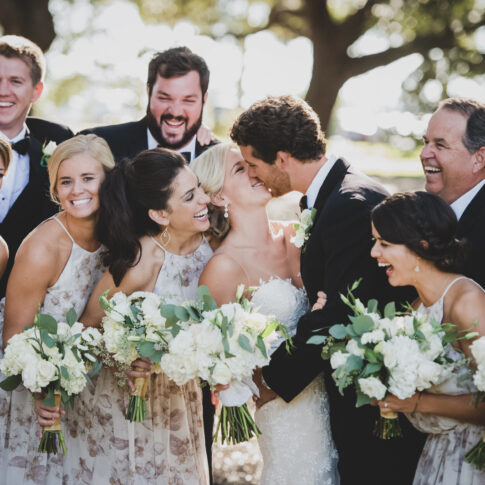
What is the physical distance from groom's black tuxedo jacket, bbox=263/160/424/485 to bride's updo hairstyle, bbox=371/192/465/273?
320 mm

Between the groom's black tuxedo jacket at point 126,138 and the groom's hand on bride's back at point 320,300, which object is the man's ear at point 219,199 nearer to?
the groom's hand on bride's back at point 320,300

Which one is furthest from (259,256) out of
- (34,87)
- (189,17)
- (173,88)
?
(189,17)

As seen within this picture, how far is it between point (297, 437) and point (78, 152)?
2.26m

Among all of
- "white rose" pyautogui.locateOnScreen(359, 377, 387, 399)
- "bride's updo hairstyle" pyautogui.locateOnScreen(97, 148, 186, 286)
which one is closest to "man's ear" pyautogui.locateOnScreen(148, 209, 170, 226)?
"bride's updo hairstyle" pyautogui.locateOnScreen(97, 148, 186, 286)

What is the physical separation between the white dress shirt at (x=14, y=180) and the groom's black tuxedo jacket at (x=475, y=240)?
3.29 m

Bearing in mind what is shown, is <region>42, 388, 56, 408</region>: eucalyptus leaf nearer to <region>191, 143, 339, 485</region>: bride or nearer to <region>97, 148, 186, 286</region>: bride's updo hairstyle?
<region>97, 148, 186, 286</region>: bride's updo hairstyle

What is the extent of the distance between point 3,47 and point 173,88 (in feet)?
4.51

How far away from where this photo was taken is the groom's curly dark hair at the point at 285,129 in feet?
13.6

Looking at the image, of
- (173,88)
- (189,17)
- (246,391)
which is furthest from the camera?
(189,17)

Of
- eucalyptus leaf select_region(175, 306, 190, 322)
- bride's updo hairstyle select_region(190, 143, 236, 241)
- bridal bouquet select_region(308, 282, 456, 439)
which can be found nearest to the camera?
bridal bouquet select_region(308, 282, 456, 439)

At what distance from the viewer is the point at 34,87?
5.51 m

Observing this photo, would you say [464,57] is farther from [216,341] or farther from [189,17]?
[216,341]

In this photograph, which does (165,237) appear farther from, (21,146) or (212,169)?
(21,146)

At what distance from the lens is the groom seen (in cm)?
Answer: 385
